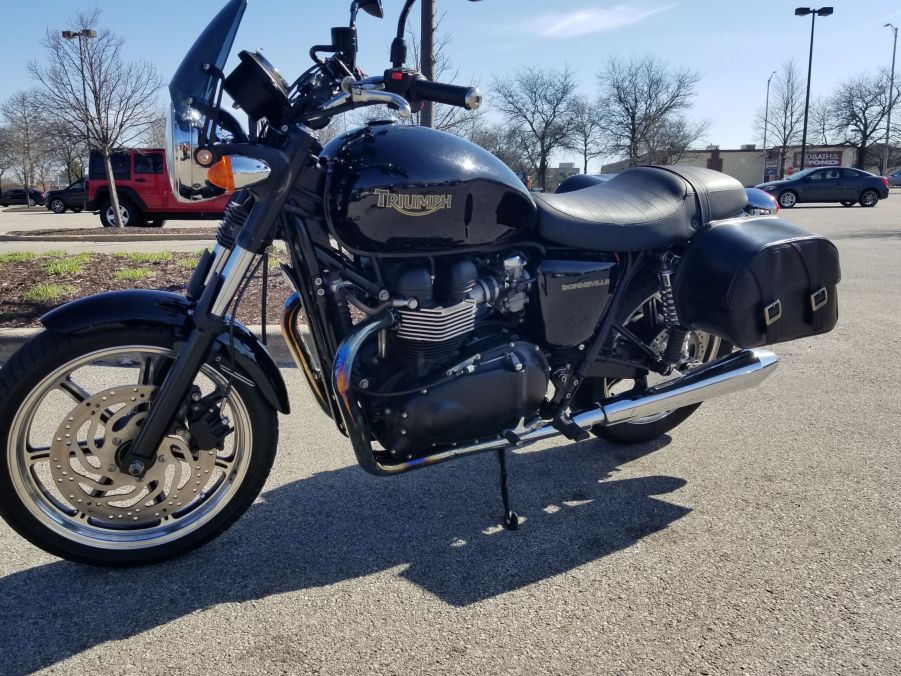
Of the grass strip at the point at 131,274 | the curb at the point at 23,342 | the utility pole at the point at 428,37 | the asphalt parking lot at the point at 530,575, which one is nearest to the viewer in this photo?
the asphalt parking lot at the point at 530,575

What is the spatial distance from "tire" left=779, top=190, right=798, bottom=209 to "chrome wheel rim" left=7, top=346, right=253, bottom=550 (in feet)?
90.1

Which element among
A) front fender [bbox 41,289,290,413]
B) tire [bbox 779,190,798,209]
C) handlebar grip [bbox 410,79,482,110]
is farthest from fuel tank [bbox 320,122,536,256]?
tire [bbox 779,190,798,209]

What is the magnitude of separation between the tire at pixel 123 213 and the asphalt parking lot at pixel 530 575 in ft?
53.1

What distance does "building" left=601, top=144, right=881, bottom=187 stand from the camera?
178ft

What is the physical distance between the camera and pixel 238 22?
2338 millimetres

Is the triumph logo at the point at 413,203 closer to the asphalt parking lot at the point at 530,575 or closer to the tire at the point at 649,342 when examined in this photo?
the tire at the point at 649,342

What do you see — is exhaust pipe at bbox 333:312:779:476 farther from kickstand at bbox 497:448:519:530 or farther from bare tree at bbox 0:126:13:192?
bare tree at bbox 0:126:13:192

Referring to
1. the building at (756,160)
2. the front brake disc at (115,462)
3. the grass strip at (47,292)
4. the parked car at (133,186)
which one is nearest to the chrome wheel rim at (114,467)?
the front brake disc at (115,462)

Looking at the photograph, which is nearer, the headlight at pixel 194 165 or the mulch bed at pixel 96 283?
the headlight at pixel 194 165

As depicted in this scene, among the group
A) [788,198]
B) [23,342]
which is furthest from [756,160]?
[23,342]

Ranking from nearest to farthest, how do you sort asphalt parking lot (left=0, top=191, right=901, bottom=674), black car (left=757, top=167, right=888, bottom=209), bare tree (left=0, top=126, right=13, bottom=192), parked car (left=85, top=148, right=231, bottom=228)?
1. asphalt parking lot (left=0, top=191, right=901, bottom=674)
2. parked car (left=85, top=148, right=231, bottom=228)
3. black car (left=757, top=167, right=888, bottom=209)
4. bare tree (left=0, top=126, right=13, bottom=192)

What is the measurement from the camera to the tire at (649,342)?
10.2ft

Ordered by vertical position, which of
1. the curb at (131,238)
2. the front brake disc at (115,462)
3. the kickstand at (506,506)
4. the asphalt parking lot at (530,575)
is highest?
the curb at (131,238)

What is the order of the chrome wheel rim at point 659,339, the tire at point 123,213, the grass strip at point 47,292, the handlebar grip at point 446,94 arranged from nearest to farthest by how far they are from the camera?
1. the handlebar grip at point 446,94
2. the chrome wheel rim at point 659,339
3. the grass strip at point 47,292
4. the tire at point 123,213
